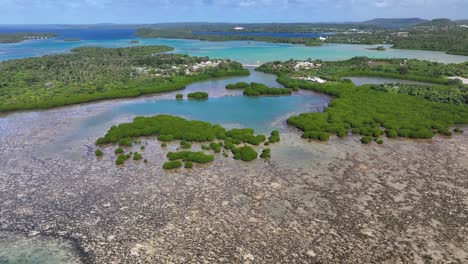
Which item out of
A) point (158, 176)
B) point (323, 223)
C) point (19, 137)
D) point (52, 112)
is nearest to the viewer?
point (323, 223)

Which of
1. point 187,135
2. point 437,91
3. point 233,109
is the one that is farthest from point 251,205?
point 437,91

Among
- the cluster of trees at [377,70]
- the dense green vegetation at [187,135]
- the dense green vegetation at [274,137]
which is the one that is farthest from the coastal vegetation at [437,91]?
the dense green vegetation at [187,135]

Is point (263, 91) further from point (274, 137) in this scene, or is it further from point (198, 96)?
point (274, 137)

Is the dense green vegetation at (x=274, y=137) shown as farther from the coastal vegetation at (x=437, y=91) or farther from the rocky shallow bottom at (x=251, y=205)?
the coastal vegetation at (x=437, y=91)

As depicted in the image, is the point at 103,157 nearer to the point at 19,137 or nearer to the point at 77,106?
the point at 19,137

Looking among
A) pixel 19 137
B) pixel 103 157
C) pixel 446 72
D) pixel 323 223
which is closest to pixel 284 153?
pixel 323 223

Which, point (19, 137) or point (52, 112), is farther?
point (52, 112)
